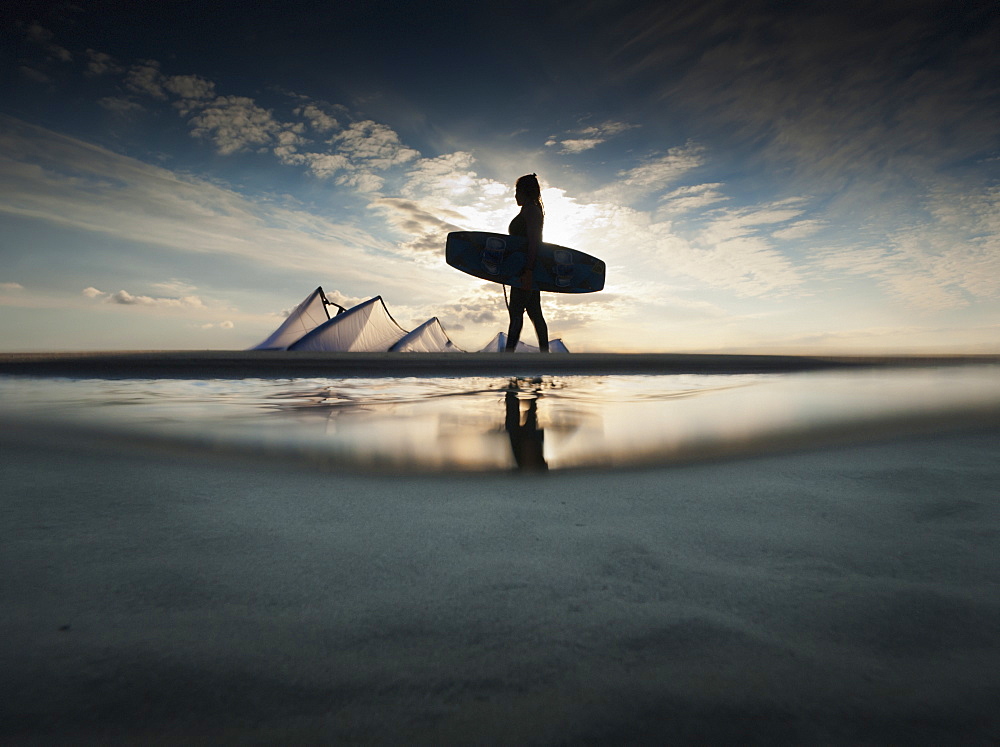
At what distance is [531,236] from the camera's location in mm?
8758

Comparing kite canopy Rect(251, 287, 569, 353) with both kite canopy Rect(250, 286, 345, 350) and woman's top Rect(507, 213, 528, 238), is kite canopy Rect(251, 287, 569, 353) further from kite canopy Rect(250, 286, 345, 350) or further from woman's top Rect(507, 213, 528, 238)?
woman's top Rect(507, 213, 528, 238)

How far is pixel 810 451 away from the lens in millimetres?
1827

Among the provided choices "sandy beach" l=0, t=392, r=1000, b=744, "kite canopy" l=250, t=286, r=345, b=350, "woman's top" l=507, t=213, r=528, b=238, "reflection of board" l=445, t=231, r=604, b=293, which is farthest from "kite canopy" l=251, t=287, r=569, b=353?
"sandy beach" l=0, t=392, r=1000, b=744

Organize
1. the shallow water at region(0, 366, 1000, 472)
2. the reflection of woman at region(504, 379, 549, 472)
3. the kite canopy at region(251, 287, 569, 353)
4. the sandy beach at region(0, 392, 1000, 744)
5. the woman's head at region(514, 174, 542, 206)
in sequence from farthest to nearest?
the kite canopy at region(251, 287, 569, 353), the woman's head at region(514, 174, 542, 206), the shallow water at region(0, 366, 1000, 472), the reflection of woman at region(504, 379, 549, 472), the sandy beach at region(0, 392, 1000, 744)

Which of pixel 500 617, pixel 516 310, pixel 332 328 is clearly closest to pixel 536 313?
pixel 516 310

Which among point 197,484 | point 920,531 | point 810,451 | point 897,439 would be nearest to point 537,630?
point 920,531

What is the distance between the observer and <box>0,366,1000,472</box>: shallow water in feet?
5.98

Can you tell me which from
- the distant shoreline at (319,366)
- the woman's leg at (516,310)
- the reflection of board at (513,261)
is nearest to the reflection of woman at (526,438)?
the distant shoreline at (319,366)

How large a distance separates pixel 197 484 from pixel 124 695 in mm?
915

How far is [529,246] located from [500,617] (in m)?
8.43

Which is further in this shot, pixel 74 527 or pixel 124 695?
pixel 74 527

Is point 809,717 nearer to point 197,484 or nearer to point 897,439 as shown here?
point 197,484

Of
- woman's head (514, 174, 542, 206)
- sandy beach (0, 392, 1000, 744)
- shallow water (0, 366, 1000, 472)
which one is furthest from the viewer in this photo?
woman's head (514, 174, 542, 206)

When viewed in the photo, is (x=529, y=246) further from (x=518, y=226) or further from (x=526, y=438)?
(x=526, y=438)
